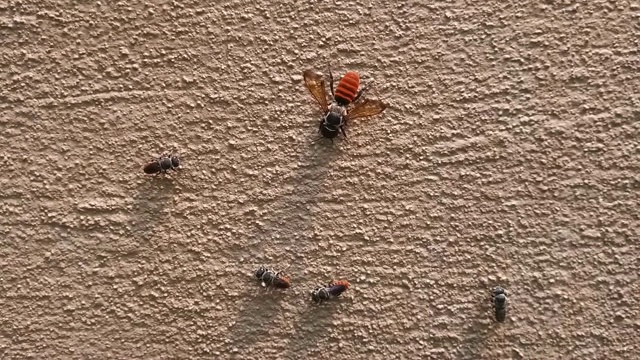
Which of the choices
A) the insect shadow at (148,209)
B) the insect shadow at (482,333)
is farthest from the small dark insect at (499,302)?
the insect shadow at (148,209)

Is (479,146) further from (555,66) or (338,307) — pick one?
(338,307)

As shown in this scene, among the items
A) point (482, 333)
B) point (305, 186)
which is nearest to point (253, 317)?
point (305, 186)

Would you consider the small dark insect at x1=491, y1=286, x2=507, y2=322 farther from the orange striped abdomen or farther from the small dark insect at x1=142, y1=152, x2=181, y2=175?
the small dark insect at x1=142, y1=152, x2=181, y2=175

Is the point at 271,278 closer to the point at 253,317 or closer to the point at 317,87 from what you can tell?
the point at 253,317

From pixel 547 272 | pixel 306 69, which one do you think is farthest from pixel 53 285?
pixel 547 272

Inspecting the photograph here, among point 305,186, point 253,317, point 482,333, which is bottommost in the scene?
point 253,317

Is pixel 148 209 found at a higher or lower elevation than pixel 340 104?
lower

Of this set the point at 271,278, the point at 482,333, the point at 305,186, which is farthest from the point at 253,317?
the point at 482,333
